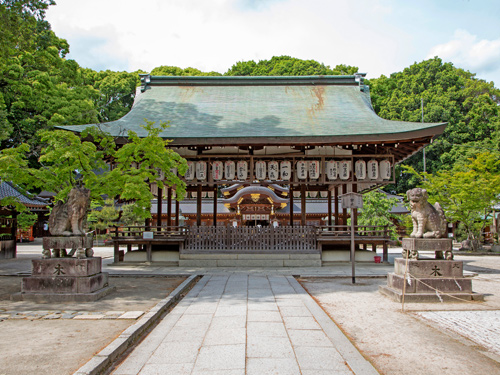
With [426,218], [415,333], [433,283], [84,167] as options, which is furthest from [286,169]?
[415,333]

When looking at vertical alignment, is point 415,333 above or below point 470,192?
below

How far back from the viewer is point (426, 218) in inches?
328

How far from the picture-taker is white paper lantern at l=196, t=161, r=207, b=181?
15.3 metres

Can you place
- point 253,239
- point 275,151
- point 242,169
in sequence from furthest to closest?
point 275,151 → point 242,169 → point 253,239

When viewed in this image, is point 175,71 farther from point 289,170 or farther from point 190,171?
point 289,170

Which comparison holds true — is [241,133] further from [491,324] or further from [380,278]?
[491,324]

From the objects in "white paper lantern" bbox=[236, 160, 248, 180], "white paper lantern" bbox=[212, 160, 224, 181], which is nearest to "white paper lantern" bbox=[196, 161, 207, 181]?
"white paper lantern" bbox=[212, 160, 224, 181]

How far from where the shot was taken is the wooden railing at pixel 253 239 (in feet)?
49.4

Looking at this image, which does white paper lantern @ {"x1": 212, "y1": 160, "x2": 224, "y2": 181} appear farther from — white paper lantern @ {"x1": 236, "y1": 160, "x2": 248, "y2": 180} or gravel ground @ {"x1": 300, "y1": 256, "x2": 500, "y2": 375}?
gravel ground @ {"x1": 300, "y1": 256, "x2": 500, "y2": 375}

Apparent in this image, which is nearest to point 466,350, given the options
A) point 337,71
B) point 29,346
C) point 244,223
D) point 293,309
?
point 293,309

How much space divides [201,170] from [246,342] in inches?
430

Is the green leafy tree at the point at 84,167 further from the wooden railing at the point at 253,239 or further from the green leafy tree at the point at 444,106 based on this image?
the green leafy tree at the point at 444,106

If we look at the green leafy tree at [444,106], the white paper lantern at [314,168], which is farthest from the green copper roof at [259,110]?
the green leafy tree at [444,106]

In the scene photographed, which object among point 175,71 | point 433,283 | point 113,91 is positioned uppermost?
point 175,71
